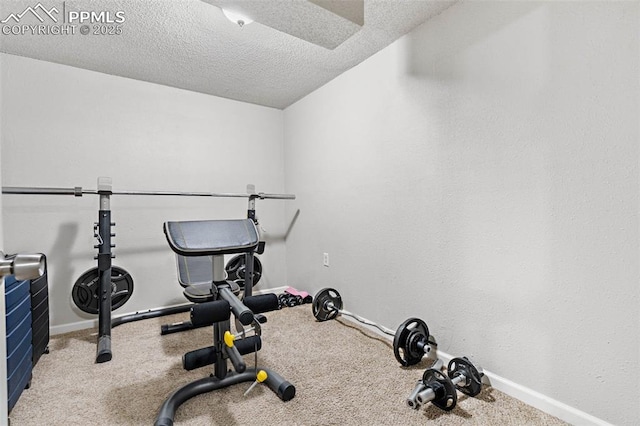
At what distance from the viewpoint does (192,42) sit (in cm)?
215

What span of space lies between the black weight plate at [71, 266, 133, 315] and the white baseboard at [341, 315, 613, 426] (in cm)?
269

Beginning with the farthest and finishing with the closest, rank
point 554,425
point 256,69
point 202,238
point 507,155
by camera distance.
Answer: point 256,69 < point 507,155 < point 202,238 < point 554,425

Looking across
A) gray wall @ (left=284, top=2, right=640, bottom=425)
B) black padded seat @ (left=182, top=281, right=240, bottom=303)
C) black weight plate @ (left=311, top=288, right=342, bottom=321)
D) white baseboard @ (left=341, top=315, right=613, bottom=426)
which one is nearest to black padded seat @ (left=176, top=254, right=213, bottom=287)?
black padded seat @ (left=182, top=281, right=240, bottom=303)

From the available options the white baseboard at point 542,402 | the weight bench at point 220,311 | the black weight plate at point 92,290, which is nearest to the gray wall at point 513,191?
the white baseboard at point 542,402

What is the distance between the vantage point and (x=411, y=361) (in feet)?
6.04

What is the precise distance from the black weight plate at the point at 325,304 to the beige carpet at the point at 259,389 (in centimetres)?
27

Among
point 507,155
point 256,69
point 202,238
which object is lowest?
point 202,238

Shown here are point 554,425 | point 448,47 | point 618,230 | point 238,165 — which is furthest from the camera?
point 238,165

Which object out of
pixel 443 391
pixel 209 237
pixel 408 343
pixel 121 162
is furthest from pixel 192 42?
pixel 443 391

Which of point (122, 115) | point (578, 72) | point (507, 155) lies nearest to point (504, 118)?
point (507, 155)

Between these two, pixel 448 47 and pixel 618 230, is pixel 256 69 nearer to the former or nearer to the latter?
pixel 448 47

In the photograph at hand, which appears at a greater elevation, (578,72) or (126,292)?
(578,72)

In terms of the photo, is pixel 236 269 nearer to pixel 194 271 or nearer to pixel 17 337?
pixel 194 271

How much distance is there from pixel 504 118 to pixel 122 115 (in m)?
2.86
